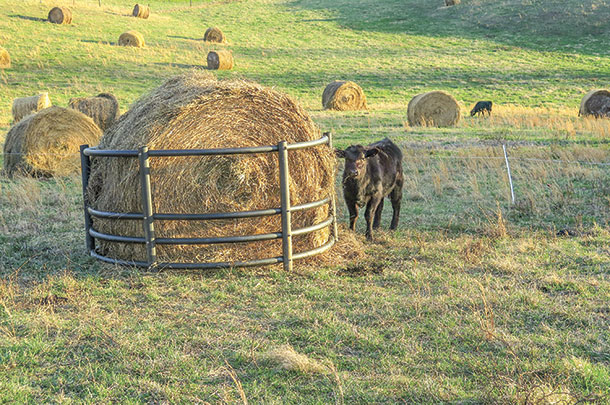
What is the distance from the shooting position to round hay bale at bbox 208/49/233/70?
3672 centimetres

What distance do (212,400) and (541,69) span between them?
40061mm

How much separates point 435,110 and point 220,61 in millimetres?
19044

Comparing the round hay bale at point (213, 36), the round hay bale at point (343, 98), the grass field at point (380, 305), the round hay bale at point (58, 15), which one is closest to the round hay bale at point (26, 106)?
the grass field at point (380, 305)

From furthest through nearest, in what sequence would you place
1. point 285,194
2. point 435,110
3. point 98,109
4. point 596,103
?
point 596,103
point 435,110
point 98,109
point 285,194

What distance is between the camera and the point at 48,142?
13109 millimetres

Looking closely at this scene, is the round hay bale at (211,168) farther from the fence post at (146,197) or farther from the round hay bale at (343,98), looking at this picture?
the round hay bale at (343,98)

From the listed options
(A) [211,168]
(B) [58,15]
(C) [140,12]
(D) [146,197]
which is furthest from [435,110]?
(C) [140,12]

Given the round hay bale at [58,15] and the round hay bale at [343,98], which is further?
the round hay bale at [58,15]

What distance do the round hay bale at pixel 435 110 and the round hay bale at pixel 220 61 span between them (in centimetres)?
1841

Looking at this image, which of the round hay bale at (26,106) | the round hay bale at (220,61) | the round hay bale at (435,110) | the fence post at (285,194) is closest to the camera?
the fence post at (285,194)

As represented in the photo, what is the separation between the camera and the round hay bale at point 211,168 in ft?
23.2

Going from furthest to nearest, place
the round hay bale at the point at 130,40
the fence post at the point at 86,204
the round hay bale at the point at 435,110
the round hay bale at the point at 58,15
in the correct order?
the round hay bale at the point at 58,15
the round hay bale at the point at 130,40
the round hay bale at the point at 435,110
the fence post at the point at 86,204

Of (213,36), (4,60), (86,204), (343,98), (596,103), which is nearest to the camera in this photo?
(86,204)

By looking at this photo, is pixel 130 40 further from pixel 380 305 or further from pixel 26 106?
pixel 380 305
